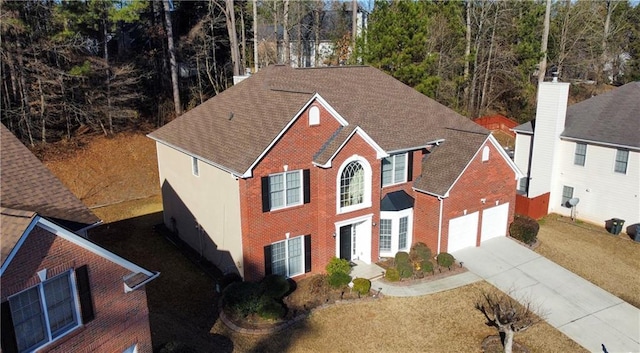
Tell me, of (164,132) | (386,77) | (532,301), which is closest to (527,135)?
(386,77)

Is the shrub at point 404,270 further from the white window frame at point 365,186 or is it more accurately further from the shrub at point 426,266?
the white window frame at point 365,186

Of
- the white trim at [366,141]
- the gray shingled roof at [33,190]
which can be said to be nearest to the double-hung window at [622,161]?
the white trim at [366,141]

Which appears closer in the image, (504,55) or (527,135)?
(527,135)

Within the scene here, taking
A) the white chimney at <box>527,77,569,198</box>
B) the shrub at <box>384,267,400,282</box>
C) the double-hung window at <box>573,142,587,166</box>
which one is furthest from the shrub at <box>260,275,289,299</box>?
the double-hung window at <box>573,142,587,166</box>

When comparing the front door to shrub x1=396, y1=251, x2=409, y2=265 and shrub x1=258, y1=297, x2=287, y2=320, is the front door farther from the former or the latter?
shrub x1=258, y1=297, x2=287, y2=320

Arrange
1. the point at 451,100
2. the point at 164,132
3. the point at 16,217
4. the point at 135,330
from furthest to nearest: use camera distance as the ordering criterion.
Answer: the point at 451,100, the point at 164,132, the point at 135,330, the point at 16,217

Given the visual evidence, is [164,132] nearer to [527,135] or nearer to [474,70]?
[527,135]

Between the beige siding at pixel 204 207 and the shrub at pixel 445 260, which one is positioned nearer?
the beige siding at pixel 204 207
